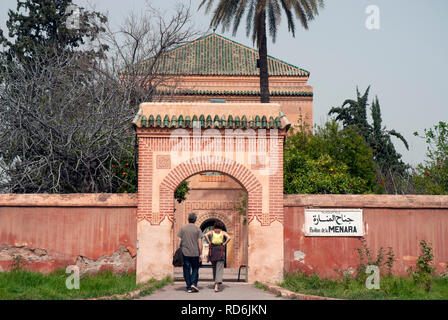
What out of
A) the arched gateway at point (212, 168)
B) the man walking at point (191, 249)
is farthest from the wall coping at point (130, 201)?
the man walking at point (191, 249)

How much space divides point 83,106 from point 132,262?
28.3 ft

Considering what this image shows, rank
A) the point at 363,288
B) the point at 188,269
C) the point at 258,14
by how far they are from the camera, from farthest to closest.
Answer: the point at 258,14 → the point at 363,288 → the point at 188,269

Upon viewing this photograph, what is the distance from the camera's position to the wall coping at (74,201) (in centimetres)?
1372

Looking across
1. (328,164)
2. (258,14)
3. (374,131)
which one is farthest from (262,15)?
(374,131)

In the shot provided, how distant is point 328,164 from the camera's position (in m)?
23.1

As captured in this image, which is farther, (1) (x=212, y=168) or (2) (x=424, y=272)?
(1) (x=212, y=168)

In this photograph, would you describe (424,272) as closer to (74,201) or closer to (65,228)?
(74,201)

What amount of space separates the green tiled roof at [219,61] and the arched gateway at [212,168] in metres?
19.1

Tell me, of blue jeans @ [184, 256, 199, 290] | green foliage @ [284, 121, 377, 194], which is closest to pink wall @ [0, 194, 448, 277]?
blue jeans @ [184, 256, 199, 290]

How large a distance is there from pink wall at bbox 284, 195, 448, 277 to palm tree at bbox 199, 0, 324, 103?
9523 mm

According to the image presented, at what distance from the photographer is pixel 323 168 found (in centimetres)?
2291

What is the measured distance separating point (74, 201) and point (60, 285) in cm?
267

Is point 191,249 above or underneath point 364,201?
underneath

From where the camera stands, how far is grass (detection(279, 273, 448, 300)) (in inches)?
426
